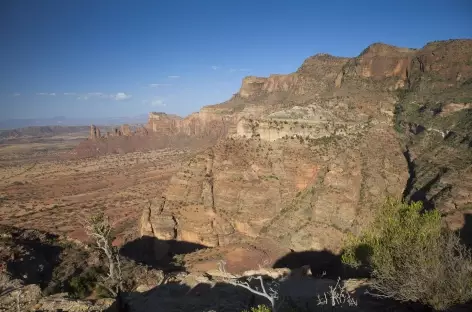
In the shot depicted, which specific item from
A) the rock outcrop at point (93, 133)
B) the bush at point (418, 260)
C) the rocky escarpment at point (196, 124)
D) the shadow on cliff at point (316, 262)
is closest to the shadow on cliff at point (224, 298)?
the bush at point (418, 260)

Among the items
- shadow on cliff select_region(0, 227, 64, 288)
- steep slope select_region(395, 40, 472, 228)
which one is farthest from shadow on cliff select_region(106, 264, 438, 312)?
steep slope select_region(395, 40, 472, 228)

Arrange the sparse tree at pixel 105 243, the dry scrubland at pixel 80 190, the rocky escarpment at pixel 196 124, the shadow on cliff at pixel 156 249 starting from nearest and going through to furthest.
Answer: the sparse tree at pixel 105 243
the shadow on cliff at pixel 156 249
the dry scrubland at pixel 80 190
the rocky escarpment at pixel 196 124

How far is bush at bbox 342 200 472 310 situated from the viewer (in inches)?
662

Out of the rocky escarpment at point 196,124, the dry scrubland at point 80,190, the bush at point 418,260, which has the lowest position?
the dry scrubland at point 80,190

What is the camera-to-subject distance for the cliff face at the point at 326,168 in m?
44.4

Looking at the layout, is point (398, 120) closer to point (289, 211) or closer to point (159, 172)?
point (289, 211)

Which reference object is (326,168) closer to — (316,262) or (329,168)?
(329,168)

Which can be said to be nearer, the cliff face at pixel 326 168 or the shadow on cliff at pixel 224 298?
the shadow on cliff at pixel 224 298

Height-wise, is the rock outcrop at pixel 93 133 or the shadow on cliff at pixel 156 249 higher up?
the rock outcrop at pixel 93 133

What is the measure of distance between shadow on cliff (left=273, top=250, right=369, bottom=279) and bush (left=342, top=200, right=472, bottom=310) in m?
17.6

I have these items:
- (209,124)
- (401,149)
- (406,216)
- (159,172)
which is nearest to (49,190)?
(159,172)

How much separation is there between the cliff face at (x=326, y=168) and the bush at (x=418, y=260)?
21.6 metres

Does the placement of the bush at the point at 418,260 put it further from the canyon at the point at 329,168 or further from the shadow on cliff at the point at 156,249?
the shadow on cliff at the point at 156,249

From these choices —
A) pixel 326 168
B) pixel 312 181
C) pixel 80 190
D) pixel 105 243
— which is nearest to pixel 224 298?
pixel 105 243
